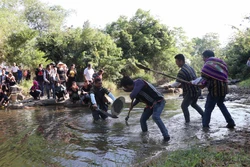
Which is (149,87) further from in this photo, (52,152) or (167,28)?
(167,28)

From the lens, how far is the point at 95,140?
6105mm

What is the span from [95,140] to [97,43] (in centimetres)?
2186

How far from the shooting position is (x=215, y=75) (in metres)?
5.89

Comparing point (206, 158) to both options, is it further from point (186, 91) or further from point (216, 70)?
point (186, 91)

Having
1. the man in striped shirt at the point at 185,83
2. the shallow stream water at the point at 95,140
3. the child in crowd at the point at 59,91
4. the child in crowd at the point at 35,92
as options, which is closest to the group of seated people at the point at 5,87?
the child in crowd at the point at 35,92

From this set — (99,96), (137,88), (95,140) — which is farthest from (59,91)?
(137,88)

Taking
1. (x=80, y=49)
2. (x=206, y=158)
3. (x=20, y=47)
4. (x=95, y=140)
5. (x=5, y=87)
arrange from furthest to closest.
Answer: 1. (x=80, y=49)
2. (x=20, y=47)
3. (x=5, y=87)
4. (x=95, y=140)
5. (x=206, y=158)

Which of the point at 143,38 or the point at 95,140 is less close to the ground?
the point at 143,38

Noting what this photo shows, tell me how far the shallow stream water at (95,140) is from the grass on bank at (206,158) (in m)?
0.68

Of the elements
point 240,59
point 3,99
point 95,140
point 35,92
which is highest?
point 240,59

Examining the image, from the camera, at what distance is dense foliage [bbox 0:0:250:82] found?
67.1ft

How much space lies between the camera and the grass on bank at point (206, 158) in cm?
357

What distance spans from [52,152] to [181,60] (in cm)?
390

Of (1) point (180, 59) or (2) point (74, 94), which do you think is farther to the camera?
(2) point (74, 94)
